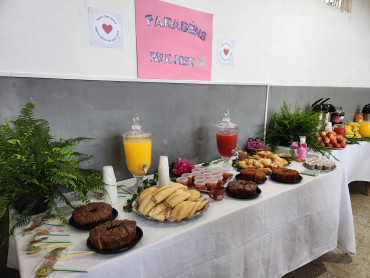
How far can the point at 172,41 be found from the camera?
1.53 meters

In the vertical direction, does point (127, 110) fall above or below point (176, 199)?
above

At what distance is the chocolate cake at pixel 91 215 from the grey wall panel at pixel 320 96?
185cm

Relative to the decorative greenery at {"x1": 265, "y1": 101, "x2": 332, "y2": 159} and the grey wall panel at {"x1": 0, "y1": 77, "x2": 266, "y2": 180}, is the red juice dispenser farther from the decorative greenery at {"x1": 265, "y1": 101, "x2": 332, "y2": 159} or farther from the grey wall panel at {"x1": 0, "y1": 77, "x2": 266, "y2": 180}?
the decorative greenery at {"x1": 265, "y1": 101, "x2": 332, "y2": 159}

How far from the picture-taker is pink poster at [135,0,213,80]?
55.5 inches

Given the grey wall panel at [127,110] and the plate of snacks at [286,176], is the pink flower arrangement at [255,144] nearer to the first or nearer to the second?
the grey wall panel at [127,110]

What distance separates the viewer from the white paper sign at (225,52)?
1.81 m

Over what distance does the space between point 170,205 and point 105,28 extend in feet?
3.27

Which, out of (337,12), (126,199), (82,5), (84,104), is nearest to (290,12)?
(337,12)

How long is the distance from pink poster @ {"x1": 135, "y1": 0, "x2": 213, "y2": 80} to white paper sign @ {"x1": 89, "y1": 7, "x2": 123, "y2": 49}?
11 cm

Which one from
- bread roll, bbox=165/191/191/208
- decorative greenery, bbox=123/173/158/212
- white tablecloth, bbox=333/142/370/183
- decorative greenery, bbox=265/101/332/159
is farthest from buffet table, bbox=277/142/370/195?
bread roll, bbox=165/191/191/208

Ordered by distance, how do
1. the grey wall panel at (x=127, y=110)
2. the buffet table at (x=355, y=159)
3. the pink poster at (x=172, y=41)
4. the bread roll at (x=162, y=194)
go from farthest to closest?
the buffet table at (x=355, y=159) < the pink poster at (x=172, y=41) < the grey wall panel at (x=127, y=110) < the bread roll at (x=162, y=194)

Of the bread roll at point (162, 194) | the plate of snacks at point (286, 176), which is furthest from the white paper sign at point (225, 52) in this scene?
the bread roll at point (162, 194)

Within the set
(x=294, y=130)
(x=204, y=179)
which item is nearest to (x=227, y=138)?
(x=204, y=179)

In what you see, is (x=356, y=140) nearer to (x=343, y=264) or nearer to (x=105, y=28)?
(x=343, y=264)
